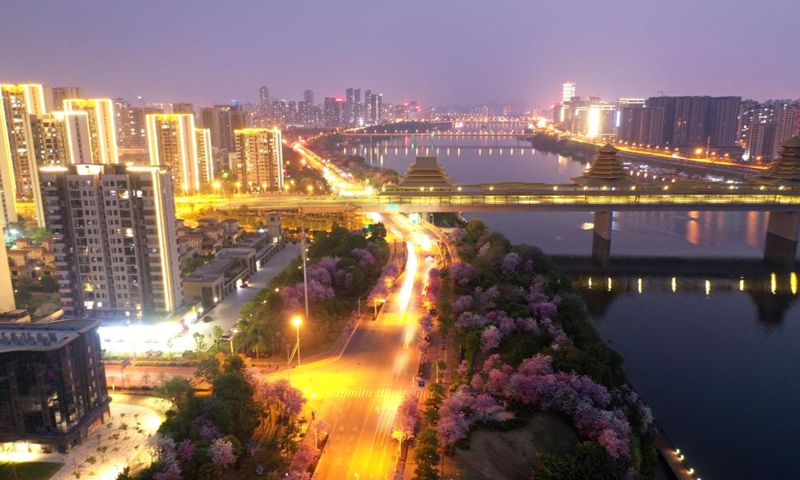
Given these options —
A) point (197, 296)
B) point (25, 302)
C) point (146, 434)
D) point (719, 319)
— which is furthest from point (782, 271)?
point (25, 302)

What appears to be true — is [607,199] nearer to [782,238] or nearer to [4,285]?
[782,238]

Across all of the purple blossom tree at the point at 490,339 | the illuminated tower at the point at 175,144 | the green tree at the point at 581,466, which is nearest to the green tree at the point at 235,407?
the green tree at the point at 581,466

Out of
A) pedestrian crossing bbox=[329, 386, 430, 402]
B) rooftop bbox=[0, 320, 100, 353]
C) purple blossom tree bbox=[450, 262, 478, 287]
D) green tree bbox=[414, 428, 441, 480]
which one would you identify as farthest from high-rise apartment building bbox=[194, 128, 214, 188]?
green tree bbox=[414, 428, 441, 480]

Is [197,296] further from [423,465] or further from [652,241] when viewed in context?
[652,241]

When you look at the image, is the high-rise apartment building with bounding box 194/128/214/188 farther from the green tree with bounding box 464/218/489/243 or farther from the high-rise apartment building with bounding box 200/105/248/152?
the green tree with bounding box 464/218/489/243

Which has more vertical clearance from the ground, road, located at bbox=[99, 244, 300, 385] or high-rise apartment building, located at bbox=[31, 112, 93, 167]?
high-rise apartment building, located at bbox=[31, 112, 93, 167]

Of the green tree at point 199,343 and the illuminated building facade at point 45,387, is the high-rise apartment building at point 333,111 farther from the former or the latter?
the illuminated building facade at point 45,387
